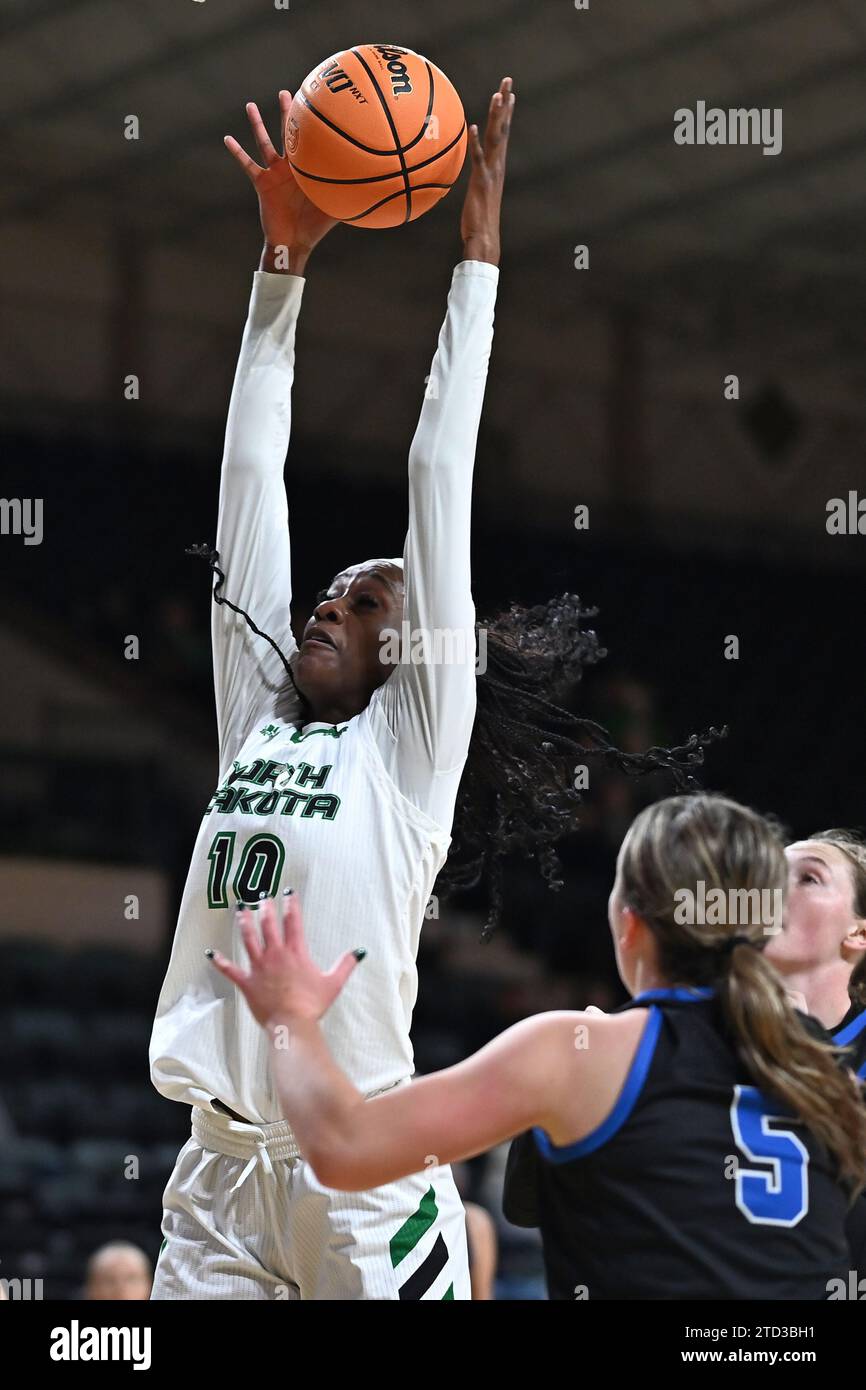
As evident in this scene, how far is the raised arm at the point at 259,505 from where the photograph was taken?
332cm

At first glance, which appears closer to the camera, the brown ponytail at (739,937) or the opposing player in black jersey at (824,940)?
the brown ponytail at (739,937)

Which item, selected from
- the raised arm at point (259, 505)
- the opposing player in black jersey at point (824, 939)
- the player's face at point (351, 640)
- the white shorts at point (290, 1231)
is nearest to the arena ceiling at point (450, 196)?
the raised arm at point (259, 505)

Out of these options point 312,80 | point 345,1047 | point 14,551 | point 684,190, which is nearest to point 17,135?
point 14,551

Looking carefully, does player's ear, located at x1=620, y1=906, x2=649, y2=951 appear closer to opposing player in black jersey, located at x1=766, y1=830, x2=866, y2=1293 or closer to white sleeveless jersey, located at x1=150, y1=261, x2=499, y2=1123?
white sleeveless jersey, located at x1=150, y1=261, x2=499, y2=1123

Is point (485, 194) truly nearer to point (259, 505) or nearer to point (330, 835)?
point (259, 505)

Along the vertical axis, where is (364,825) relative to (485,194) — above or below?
below

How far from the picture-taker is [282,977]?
2055mm

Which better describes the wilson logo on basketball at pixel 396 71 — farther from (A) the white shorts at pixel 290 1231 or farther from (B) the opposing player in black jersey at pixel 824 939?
(A) the white shorts at pixel 290 1231

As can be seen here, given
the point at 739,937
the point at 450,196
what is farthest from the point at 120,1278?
the point at 450,196

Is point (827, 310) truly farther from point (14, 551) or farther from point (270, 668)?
point (270, 668)

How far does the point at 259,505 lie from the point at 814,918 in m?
1.33

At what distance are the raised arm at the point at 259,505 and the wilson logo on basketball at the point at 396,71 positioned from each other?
322mm

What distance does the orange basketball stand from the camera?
343 cm

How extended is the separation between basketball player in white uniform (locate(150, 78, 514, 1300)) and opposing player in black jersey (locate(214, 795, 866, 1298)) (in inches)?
29.4
